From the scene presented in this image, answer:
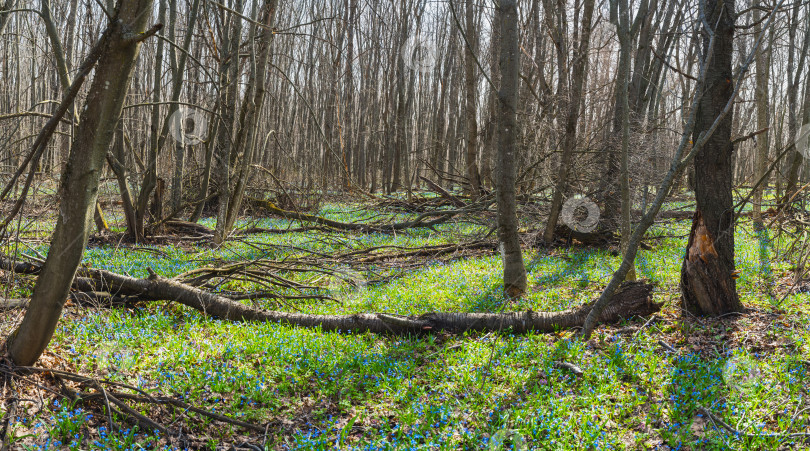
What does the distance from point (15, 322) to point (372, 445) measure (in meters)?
3.10

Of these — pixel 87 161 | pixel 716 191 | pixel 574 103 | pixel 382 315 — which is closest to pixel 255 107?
pixel 574 103

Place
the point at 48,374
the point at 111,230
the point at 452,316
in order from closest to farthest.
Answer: the point at 48,374
the point at 452,316
the point at 111,230

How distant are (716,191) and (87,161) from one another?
563 centimetres

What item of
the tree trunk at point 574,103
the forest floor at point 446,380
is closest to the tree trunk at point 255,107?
the forest floor at point 446,380

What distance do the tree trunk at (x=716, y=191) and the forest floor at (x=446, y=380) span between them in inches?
11.8

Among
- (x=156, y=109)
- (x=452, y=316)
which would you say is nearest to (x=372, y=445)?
(x=452, y=316)

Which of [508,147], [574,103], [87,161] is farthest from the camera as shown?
[574,103]

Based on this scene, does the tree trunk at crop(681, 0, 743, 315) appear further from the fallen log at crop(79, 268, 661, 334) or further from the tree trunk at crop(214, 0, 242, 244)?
the tree trunk at crop(214, 0, 242, 244)

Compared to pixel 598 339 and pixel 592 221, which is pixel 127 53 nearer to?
pixel 598 339

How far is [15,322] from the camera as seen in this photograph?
396cm

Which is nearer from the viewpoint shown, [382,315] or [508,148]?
[382,315]

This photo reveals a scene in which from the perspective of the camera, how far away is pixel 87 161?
3.16 metres

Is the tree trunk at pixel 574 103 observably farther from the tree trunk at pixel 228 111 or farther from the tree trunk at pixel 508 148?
the tree trunk at pixel 228 111

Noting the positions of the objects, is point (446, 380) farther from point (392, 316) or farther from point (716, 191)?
point (716, 191)
